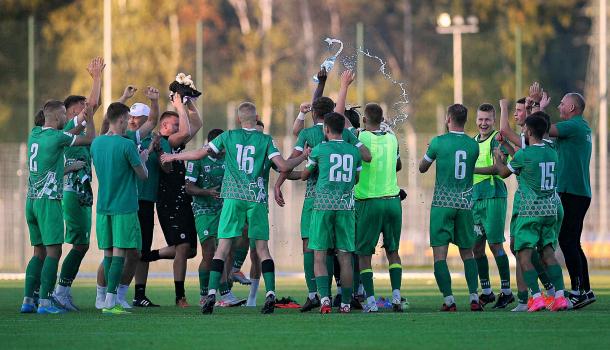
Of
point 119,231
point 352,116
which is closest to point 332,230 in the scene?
point 352,116

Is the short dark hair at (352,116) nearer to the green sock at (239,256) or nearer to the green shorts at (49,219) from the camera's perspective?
the green sock at (239,256)

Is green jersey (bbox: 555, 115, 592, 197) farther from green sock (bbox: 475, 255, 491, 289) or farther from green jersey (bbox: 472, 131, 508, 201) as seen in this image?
green sock (bbox: 475, 255, 491, 289)

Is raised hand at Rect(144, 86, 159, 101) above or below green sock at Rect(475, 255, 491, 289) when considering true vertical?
above

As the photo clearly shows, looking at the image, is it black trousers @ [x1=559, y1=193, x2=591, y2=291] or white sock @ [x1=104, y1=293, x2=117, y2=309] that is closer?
white sock @ [x1=104, y1=293, x2=117, y2=309]

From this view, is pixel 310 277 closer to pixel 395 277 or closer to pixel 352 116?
pixel 395 277

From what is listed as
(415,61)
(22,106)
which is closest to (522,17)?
(415,61)

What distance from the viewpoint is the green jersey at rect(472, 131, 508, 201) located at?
16.2m

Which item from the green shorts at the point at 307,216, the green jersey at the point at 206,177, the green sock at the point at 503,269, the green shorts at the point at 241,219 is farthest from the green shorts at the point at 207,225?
the green sock at the point at 503,269

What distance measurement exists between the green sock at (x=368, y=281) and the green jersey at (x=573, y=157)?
2.37 m

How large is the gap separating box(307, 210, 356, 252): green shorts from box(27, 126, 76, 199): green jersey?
2754 mm

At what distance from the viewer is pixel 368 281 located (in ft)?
50.2

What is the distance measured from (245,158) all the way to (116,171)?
136cm

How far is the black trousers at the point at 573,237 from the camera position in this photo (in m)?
15.6

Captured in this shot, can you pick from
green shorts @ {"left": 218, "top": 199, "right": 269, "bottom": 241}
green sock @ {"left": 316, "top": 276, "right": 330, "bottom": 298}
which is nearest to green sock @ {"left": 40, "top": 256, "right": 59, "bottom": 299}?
green shorts @ {"left": 218, "top": 199, "right": 269, "bottom": 241}
